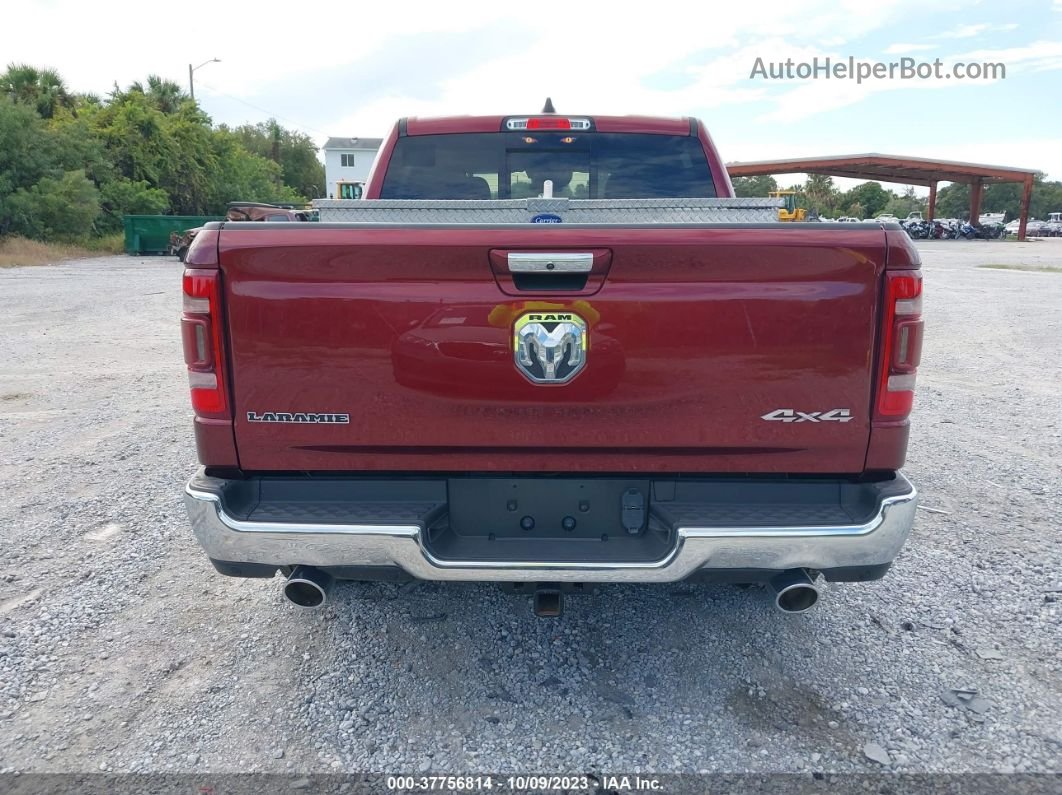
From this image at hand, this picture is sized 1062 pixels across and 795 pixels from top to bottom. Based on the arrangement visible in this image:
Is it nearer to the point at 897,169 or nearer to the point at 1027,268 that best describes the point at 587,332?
the point at 1027,268

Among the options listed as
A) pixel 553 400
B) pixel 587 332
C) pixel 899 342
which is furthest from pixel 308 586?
pixel 899 342

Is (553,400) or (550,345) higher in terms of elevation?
(550,345)

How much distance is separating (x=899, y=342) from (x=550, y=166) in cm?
260

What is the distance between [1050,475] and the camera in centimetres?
538

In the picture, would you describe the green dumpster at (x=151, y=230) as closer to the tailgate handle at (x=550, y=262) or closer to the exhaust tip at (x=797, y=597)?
the tailgate handle at (x=550, y=262)

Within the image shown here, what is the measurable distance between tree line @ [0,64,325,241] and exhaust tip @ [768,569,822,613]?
34475 mm

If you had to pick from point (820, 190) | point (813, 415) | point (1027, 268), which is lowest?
point (1027, 268)

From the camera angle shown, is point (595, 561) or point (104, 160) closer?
point (595, 561)

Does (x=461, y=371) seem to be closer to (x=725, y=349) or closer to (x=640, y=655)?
(x=725, y=349)

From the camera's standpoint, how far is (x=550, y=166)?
14.9 feet

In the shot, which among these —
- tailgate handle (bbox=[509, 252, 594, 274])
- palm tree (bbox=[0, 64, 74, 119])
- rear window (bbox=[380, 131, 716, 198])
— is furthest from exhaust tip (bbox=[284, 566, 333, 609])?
palm tree (bbox=[0, 64, 74, 119])

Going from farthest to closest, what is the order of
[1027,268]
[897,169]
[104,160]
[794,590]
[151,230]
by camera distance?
[897,169] < [104,160] < [151,230] < [1027,268] < [794,590]

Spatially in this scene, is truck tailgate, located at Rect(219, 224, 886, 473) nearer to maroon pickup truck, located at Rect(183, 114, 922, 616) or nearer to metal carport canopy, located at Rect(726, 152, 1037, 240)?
maroon pickup truck, located at Rect(183, 114, 922, 616)

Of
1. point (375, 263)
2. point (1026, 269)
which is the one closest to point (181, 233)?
point (1026, 269)
